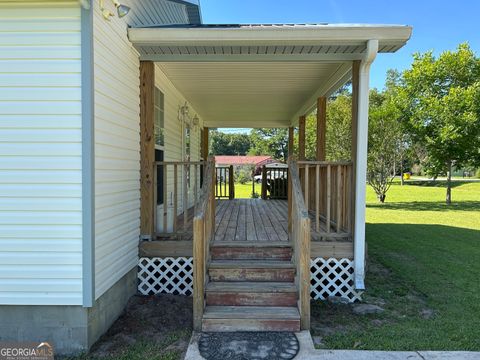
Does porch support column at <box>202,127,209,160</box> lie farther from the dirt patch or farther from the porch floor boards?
the dirt patch

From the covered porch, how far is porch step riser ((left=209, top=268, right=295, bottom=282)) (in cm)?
1

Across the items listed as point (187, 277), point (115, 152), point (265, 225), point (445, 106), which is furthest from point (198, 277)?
point (445, 106)

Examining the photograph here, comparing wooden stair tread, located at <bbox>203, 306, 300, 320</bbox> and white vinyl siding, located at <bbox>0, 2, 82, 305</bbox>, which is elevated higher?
white vinyl siding, located at <bbox>0, 2, 82, 305</bbox>

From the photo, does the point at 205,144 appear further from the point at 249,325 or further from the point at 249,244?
the point at 249,325

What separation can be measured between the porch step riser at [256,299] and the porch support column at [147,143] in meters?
1.43

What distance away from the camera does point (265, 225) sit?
234 inches

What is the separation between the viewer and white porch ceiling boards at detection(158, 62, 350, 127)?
544cm

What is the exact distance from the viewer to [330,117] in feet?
57.0

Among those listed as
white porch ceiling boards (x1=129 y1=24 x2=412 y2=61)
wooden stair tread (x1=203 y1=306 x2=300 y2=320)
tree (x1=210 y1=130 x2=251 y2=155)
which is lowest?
wooden stair tread (x1=203 y1=306 x2=300 y2=320)

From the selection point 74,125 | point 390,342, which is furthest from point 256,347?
point 74,125

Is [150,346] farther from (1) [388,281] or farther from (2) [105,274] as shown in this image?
(1) [388,281]

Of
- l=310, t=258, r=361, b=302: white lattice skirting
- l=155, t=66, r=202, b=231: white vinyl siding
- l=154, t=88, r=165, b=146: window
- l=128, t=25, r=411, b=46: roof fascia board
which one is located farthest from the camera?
l=155, t=66, r=202, b=231: white vinyl siding

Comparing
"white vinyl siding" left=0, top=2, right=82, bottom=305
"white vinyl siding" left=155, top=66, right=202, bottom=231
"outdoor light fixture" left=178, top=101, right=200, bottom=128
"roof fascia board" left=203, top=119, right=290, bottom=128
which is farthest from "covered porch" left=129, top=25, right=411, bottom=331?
"roof fascia board" left=203, top=119, right=290, bottom=128

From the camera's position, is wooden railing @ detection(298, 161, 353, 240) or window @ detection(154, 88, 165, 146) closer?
wooden railing @ detection(298, 161, 353, 240)
